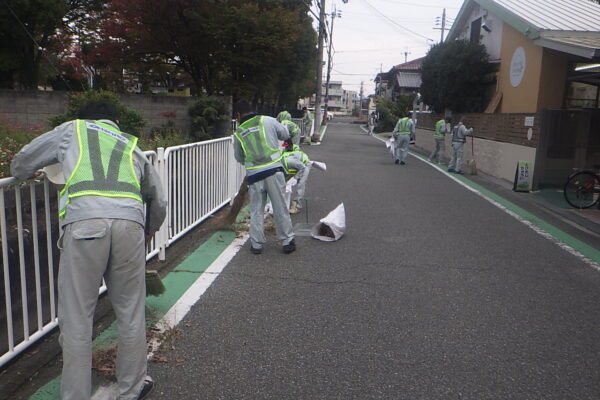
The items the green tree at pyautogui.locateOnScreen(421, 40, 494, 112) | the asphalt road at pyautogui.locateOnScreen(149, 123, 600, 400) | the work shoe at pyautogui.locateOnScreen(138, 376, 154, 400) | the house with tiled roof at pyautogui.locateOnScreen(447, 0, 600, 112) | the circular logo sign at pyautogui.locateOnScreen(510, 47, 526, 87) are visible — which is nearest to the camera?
the work shoe at pyautogui.locateOnScreen(138, 376, 154, 400)

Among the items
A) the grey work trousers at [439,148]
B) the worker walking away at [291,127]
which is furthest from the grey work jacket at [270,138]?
the grey work trousers at [439,148]

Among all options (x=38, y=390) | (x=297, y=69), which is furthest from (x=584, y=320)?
(x=297, y=69)

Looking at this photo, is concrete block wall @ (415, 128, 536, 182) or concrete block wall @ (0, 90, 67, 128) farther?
concrete block wall @ (0, 90, 67, 128)

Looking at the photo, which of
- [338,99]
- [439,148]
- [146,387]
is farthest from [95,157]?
[338,99]

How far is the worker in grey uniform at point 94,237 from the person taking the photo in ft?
9.20

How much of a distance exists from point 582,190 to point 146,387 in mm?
9264

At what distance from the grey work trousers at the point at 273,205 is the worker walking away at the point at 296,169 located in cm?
109

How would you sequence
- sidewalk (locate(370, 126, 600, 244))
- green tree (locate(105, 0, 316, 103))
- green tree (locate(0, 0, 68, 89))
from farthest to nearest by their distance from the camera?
green tree (locate(0, 0, 68, 89)), green tree (locate(105, 0, 316, 103)), sidewalk (locate(370, 126, 600, 244))

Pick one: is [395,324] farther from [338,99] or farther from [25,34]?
[338,99]

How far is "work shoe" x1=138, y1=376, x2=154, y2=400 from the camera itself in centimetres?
310

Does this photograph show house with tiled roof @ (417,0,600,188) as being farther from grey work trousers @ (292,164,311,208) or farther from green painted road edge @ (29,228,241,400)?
green painted road edge @ (29,228,241,400)

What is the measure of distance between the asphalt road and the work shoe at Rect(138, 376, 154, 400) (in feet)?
0.25

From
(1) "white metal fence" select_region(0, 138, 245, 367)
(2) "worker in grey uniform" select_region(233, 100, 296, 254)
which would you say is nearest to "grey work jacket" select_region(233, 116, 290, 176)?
(2) "worker in grey uniform" select_region(233, 100, 296, 254)

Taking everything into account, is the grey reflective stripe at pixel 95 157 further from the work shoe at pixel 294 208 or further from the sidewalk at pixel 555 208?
the sidewalk at pixel 555 208
